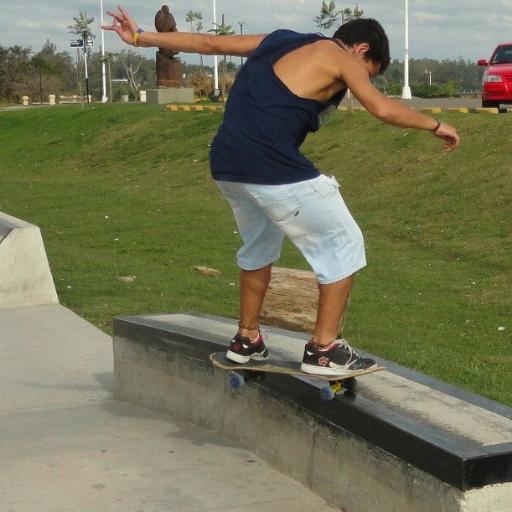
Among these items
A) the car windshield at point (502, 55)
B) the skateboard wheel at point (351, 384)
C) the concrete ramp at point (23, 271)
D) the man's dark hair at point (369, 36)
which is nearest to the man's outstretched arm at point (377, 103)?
the man's dark hair at point (369, 36)

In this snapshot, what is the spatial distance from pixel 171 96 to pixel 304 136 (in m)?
37.6

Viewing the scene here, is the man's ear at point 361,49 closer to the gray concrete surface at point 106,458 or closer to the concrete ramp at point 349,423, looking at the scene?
the concrete ramp at point 349,423

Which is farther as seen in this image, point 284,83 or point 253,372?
point 253,372

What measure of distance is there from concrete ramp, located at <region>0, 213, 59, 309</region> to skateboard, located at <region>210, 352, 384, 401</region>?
15.2 ft

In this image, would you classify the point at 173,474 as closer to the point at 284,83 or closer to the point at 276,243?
the point at 276,243

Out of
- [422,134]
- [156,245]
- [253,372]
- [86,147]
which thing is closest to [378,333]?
[253,372]

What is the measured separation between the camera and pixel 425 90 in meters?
56.3

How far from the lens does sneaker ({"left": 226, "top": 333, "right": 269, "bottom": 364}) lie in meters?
5.00

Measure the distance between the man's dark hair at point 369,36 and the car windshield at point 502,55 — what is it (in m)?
20.2

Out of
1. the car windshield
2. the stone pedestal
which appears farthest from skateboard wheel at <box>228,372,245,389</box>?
the stone pedestal

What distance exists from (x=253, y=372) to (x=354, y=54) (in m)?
1.56

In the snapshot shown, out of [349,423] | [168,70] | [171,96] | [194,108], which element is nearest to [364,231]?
[349,423]

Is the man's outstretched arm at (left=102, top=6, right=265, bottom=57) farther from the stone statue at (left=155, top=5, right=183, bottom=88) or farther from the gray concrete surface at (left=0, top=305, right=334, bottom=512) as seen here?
the stone statue at (left=155, top=5, right=183, bottom=88)

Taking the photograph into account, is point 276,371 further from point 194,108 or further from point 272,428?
point 194,108
